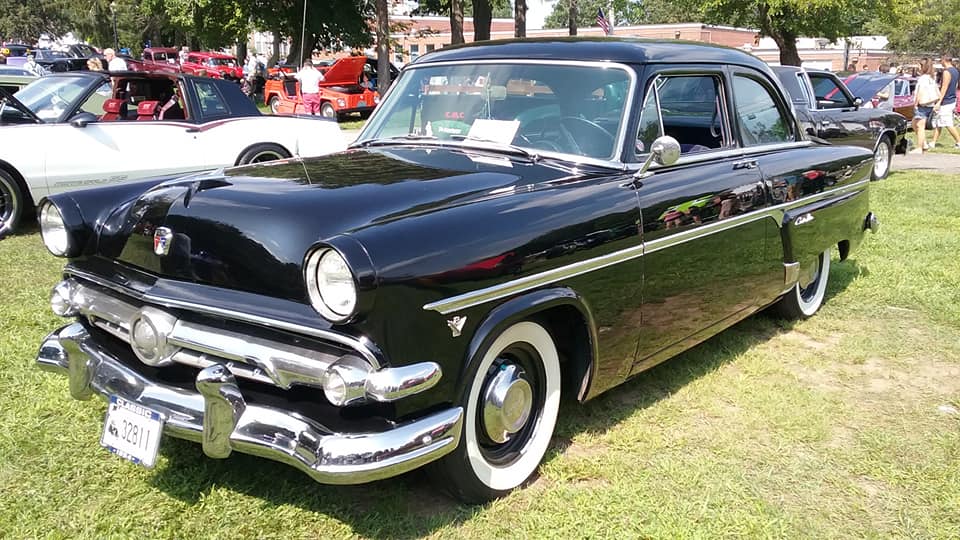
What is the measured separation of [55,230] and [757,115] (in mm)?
3591

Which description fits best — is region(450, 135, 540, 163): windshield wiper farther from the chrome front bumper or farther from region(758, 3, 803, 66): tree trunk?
region(758, 3, 803, 66): tree trunk

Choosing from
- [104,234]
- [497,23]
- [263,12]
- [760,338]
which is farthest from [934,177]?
[497,23]

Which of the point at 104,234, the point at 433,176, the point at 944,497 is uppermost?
the point at 433,176

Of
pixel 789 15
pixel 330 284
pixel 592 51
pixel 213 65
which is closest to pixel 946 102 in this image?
pixel 789 15

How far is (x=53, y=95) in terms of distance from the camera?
7.35 m

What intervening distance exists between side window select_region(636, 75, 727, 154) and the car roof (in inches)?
4.4

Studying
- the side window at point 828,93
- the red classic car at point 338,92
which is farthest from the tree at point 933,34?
the side window at point 828,93

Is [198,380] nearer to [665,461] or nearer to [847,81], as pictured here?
[665,461]

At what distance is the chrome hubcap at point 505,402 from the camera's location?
9.04ft

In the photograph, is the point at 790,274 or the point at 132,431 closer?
the point at 132,431

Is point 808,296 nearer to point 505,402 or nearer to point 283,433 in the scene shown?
point 505,402

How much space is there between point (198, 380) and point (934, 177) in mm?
11714

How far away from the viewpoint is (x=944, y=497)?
3.04m

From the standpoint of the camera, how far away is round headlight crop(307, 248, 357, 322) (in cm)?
232
